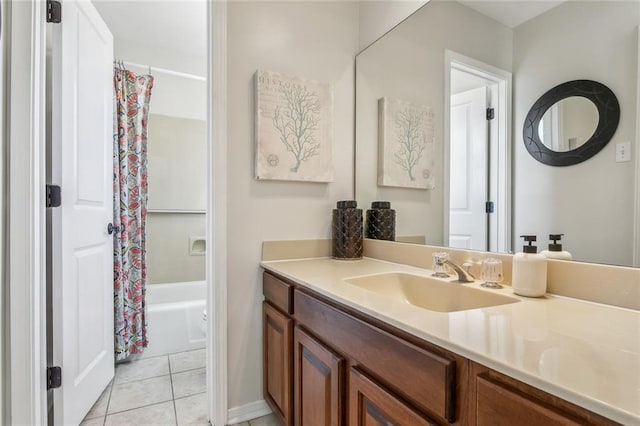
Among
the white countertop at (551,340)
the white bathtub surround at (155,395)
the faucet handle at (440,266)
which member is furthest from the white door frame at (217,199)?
the faucet handle at (440,266)

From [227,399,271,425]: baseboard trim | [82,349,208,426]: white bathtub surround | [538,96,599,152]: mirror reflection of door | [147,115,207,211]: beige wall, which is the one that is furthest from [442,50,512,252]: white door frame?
[147,115,207,211]: beige wall

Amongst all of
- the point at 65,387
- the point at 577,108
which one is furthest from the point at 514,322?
the point at 65,387

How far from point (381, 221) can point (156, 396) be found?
1.57 meters

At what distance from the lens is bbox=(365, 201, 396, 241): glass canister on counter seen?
1628 mm

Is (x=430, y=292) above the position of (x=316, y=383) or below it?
above

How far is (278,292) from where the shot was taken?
137 centimetres

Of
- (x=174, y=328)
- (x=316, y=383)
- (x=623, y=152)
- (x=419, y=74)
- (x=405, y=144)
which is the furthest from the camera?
(x=174, y=328)

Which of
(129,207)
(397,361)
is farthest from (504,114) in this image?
(129,207)

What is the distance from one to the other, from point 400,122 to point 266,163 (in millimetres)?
697

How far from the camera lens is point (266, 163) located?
154cm

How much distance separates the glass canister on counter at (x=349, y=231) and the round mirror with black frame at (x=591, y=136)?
0.81m

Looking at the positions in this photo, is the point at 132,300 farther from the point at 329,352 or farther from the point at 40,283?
the point at 329,352

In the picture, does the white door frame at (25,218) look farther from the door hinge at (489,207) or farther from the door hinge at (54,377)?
the door hinge at (489,207)

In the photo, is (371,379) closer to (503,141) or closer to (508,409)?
(508,409)
